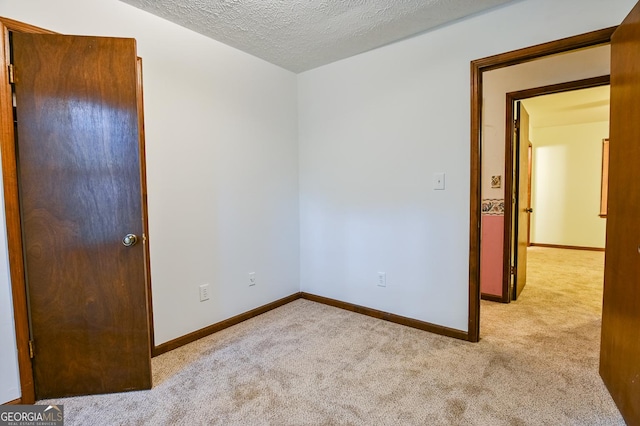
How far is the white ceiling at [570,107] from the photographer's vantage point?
161 inches

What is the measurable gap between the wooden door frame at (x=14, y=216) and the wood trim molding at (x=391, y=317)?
2.22 metres

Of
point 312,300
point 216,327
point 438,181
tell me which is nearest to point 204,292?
point 216,327

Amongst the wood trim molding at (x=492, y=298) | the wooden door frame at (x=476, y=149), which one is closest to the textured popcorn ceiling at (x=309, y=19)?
the wooden door frame at (x=476, y=149)

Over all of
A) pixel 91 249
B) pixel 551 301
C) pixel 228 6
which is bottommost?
pixel 551 301

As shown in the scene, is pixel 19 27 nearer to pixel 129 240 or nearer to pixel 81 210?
pixel 81 210

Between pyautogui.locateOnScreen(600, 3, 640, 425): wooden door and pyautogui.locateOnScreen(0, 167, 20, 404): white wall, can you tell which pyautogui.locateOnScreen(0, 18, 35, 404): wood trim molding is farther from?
pyautogui.locateOnScreen(600, 3, 640, 425): wooden door

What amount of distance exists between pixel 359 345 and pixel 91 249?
1.84 meters

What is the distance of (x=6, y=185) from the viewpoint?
1599 mm

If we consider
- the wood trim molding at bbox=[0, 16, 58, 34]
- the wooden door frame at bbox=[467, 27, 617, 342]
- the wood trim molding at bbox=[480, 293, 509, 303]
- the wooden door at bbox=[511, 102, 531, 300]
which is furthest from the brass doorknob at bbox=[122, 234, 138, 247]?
the wooden door at bbox=[511, 102, 531, 300]

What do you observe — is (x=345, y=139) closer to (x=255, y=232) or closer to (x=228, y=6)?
(x=255, y=232)

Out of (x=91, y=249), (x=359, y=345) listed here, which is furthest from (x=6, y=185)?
(x=359, y=345)

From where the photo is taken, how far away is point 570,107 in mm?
4680

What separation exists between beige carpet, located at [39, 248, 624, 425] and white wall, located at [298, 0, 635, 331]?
41cm

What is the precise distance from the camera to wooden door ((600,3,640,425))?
145 cm
